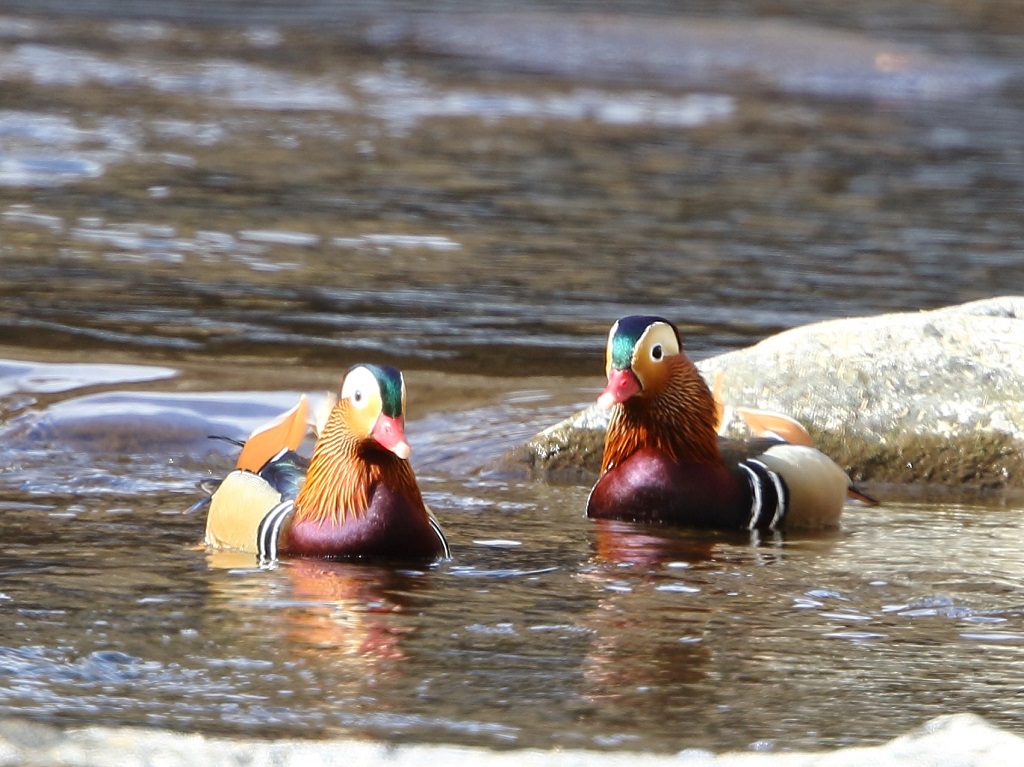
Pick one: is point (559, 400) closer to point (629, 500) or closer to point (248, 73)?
point (629, 500)

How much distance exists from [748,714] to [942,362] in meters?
4.18

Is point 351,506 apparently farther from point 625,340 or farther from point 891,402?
point 891,402

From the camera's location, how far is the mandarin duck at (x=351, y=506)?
6652 millimetres

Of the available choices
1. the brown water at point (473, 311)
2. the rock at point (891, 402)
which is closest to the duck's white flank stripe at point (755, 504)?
the brown water at point (473, 311)

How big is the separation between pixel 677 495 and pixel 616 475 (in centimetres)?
26

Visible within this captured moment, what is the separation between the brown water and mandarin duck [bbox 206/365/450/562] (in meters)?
0.13

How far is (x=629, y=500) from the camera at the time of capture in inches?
305

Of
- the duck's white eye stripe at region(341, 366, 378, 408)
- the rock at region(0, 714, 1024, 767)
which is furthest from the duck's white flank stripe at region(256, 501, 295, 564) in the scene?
the rock at region(0, 714, 1024, 767)

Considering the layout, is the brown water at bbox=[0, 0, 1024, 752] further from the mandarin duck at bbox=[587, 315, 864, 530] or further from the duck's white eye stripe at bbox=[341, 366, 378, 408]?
the duck's white eye stripe at bbox=[341, 366, 378, 408]

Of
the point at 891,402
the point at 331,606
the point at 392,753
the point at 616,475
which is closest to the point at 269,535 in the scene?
the point at 331,606

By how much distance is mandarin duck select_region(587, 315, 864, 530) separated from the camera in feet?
25.3

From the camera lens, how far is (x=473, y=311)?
11500mm

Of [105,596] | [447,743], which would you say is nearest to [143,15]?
[105,596]

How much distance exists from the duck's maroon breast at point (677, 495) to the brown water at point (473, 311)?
15 cm
